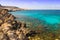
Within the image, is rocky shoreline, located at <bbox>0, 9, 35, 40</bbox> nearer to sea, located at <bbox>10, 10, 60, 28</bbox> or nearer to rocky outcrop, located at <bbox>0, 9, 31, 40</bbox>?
rocky outcrop, located at <bbox>0, 9, 31, 40</bbox>

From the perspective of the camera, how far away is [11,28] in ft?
8.33

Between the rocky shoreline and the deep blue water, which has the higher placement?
the deep blue water

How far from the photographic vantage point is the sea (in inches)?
108

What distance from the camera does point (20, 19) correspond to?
2.75m

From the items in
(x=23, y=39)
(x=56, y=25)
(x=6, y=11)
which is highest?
(x=6, y=11)

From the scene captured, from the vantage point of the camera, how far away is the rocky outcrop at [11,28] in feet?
7.83

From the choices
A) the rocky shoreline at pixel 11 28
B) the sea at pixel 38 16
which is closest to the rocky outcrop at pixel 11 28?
the rocky shoreline at pixel 11 28

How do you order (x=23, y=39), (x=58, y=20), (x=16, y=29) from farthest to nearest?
(x=58, y=20), (x=16, y=29), (x=23, y=39)

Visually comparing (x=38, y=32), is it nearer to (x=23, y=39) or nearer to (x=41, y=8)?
(x=23, y=39)

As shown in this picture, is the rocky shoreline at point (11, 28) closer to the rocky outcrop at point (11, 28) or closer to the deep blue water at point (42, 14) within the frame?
the rocky outcrop at point (11, 28)

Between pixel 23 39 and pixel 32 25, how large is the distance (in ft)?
1.22

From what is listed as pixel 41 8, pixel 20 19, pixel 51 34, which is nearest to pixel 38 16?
pixel 41 8

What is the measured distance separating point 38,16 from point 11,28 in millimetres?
604

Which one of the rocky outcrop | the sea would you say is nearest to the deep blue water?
the sea
